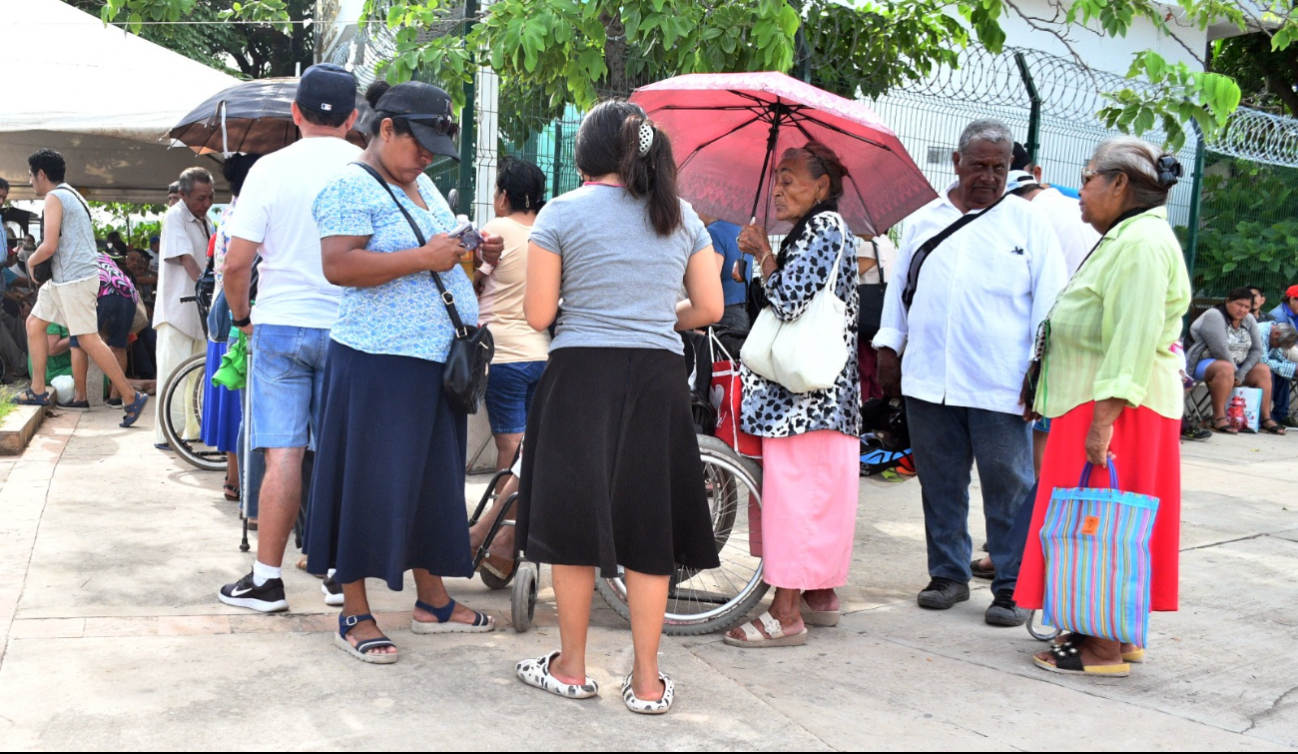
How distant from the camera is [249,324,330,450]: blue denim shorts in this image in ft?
14.5

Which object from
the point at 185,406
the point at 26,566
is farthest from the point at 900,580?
the point at 185,406

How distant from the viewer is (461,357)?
3.88 metres

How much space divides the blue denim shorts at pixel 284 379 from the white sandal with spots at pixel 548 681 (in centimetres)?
133

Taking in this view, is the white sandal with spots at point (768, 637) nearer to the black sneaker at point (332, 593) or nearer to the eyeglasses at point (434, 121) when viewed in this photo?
the black sneaker at point (332, 593)

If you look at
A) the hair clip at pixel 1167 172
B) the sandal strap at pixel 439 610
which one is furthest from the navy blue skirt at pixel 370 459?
the hair clip at pixel 1167 172

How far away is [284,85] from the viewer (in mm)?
6934

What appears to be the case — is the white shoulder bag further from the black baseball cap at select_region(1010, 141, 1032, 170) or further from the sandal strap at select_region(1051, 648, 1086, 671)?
the black baseball cap at select_region(1010, 141, 1032, 170)

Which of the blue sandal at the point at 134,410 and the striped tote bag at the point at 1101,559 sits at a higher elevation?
the striped tote bag at the point at 1101,559

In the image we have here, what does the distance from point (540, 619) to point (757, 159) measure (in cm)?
213

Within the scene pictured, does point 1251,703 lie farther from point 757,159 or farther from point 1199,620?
point 757,159

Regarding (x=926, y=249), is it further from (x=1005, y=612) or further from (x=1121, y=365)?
(x=1005, y=612)

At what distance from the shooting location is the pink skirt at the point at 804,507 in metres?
4.34

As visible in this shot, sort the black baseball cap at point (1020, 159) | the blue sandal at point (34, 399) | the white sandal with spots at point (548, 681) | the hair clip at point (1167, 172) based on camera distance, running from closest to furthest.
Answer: the white sandal with spots at point (548, 681) < the hair clip at point (1167, 172) < the black baseball cap at point (1020, 159) < the blue sandal at point (34, 399)

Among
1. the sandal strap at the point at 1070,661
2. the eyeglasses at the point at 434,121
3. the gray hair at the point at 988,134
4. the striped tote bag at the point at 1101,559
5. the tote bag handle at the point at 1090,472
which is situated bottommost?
the sandal strap at the point at 1070,661
